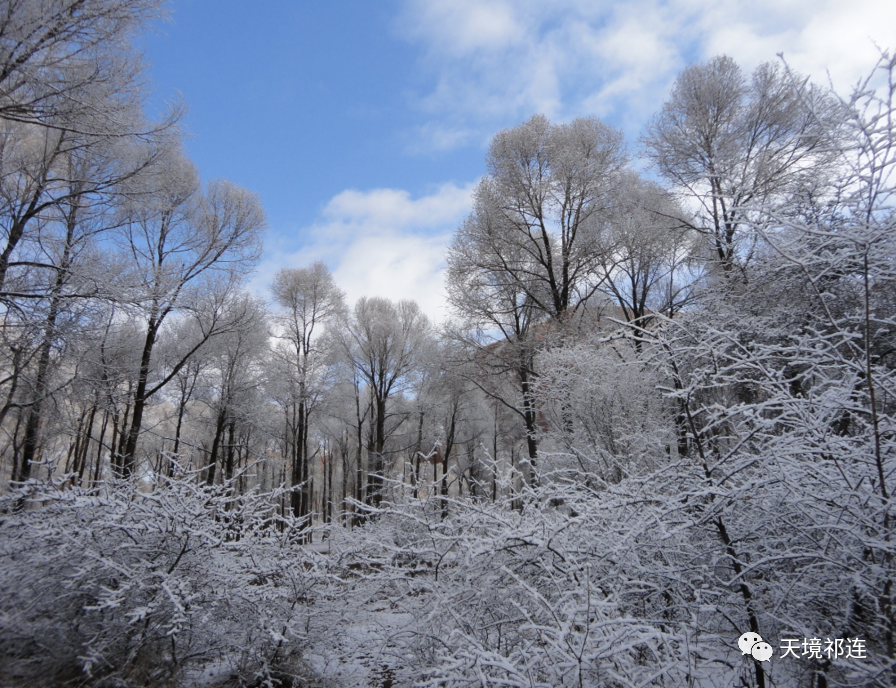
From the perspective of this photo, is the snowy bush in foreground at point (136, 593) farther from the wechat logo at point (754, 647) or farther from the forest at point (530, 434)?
the wechat logo at point (754, 647)

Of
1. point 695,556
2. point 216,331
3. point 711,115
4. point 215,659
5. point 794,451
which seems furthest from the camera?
point 216,331

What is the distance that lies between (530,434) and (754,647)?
9.61m

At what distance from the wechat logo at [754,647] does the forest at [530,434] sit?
3 cm

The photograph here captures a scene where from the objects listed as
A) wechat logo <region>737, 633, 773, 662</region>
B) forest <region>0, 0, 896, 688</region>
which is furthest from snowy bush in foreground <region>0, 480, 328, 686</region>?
wechat logo <region>737, 633, 773, 662</region>

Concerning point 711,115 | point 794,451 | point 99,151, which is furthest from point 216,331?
point 711,115

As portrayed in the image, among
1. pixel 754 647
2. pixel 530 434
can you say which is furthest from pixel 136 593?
pixel 530 434

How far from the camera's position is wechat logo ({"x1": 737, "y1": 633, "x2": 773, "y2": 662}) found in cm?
219

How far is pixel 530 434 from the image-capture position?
11750 mm

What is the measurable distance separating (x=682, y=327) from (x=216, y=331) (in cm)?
1316

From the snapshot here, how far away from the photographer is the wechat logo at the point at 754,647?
7.18 feet

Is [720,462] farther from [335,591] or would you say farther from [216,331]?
[216,331]

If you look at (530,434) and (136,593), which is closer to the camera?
(136,593)

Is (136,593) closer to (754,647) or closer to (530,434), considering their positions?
(754,647)

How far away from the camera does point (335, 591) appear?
418 centimetres
